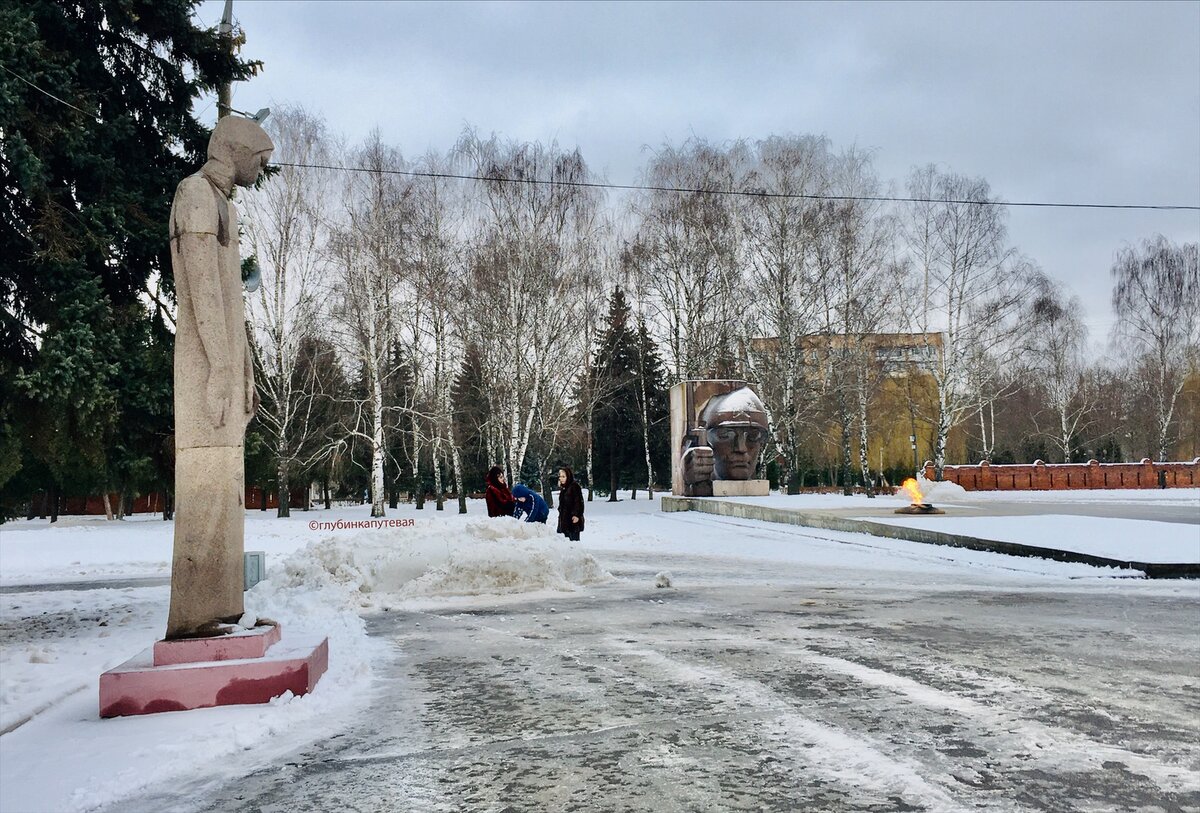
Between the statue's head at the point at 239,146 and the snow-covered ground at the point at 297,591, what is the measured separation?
11.6 feet

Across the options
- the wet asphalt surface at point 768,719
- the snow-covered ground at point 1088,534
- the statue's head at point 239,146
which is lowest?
the wet asphalt surface at point 768,719

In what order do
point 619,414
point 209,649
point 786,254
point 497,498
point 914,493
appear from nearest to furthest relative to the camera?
point 209,649 < point 497,498 < point 914,493 < point 786,254 < point 619,414

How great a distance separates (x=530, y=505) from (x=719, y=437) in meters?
18.1

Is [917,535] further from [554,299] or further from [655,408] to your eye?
[655,408]

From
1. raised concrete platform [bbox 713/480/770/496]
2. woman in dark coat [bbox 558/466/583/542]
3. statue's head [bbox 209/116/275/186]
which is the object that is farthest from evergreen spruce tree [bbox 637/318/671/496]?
statue's head [bbox 209/116/275/186]

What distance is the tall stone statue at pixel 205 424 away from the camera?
5.98m

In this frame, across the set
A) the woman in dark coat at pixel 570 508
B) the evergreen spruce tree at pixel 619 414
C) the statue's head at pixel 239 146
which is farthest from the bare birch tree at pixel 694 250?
the statue's head at pixel 239 146

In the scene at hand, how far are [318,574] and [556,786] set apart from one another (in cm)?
843

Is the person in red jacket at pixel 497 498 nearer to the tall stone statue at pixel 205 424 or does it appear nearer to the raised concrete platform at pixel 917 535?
the raised concrete platform at pixel 917 535

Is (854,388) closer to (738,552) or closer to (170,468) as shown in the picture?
(738,552)

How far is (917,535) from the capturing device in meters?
18.0

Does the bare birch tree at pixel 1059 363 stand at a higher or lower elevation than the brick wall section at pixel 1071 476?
higher

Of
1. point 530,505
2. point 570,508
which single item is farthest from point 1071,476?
point 530,505

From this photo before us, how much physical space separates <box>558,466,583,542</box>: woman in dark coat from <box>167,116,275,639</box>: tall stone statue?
32.5ft
